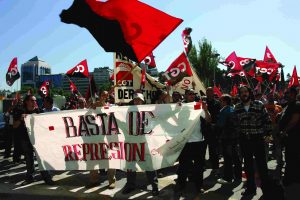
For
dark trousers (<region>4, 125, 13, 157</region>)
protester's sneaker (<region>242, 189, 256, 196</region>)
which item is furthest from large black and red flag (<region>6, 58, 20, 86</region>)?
protester's sneaker (<region>242, 189, 256, 196</region>)

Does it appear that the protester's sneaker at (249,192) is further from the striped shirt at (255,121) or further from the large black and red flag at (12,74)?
the large black and red flag at (12,74)

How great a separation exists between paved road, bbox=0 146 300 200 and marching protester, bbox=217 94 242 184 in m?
0.36

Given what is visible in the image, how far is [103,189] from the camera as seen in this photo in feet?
22.7

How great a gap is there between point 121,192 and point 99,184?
0.84 metres

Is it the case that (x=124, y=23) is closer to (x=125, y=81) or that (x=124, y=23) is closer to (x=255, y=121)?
(x=255, y=121)

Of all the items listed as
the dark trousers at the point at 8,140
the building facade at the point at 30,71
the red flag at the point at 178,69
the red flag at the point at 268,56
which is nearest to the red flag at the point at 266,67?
the red flag at the point at 268,56

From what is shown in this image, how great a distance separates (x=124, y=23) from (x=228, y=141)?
3.36 metres

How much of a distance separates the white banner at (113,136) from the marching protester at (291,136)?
1.62 meters

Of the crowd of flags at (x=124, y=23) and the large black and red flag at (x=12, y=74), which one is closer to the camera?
the crowd of flags at (x=124, y=23)

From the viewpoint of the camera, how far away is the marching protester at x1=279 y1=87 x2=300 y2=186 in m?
6.25

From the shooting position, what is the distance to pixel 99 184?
734cm

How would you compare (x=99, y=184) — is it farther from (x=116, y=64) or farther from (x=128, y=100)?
(x=116, y=64)

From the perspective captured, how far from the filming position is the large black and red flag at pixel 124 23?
19.9ft

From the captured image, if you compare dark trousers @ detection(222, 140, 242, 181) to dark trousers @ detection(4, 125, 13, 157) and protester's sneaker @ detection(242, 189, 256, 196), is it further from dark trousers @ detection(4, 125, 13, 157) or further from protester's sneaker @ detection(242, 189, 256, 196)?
dark trousers @ detection(4, 125, 13, 157)
